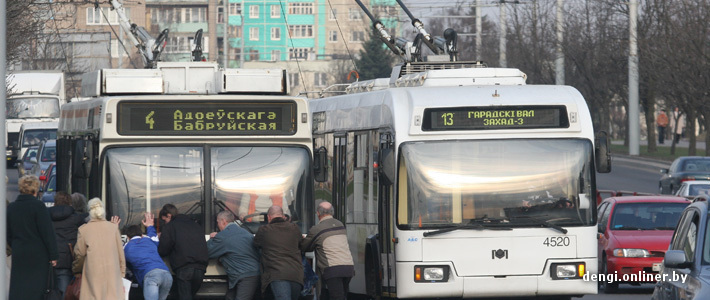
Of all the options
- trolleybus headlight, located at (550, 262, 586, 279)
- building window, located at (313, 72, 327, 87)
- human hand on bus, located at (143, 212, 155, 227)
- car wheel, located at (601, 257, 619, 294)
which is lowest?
car wheel, located at (601, 257, 619, 294)

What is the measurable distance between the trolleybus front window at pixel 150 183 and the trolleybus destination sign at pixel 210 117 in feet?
1.08

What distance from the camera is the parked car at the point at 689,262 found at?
28.6 ft

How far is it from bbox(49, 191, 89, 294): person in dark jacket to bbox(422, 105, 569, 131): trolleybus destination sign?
3.57 meters

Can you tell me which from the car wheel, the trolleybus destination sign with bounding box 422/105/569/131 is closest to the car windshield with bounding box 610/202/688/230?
the car wheel

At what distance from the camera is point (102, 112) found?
1337cm

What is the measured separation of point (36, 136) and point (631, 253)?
110ft

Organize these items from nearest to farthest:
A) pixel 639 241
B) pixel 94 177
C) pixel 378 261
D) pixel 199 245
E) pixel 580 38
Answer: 1. pixel 199 245
2. pixel 94 177
3. pixel 378 261
4. pixel 639 241
5. pixel 580 38

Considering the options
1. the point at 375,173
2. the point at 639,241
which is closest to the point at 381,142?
the point at 375,173

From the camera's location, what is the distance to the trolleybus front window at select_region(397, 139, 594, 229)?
43.8ft

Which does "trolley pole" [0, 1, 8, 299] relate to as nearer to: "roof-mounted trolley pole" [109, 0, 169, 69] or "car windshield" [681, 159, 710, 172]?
"roof-mounted trolley pole" [109, 0, 169, 69]

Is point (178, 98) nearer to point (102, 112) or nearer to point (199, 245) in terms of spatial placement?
point (102, 112)

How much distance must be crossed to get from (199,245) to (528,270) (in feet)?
10.6

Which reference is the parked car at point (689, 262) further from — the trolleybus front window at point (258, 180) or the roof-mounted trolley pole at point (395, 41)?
the roof-mounted trolley pole at point (395, 41)

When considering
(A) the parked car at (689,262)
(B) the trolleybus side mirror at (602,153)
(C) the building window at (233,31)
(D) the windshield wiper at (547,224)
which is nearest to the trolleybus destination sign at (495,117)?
(B) the trolleybus side mirror at (602,153)
